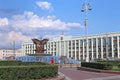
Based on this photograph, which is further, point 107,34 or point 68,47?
point 68,47

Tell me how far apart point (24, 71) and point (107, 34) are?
111 meters

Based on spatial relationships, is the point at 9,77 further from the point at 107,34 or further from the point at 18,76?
the point at 107,34

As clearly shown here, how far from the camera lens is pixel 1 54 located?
552 feet

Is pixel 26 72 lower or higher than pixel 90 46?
lower

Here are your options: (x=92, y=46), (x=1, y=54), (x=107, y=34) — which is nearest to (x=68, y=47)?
(x=92, y=46)

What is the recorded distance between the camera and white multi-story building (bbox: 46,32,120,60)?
12388cm

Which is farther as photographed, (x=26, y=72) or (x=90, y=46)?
(x=90, y=46)

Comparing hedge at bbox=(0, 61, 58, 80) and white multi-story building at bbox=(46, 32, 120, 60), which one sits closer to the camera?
hedge at bbox=(0, 61, 58, 80)

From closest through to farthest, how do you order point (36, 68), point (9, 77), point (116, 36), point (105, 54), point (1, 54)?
point (9, 77), point (36, 68), point (116, 36), point (105, 54), point (1, 54)

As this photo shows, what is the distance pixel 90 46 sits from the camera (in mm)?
137500

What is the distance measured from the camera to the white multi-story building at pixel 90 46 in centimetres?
12388

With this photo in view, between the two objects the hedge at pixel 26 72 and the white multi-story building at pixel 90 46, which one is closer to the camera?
the hedge at pixel 26 72

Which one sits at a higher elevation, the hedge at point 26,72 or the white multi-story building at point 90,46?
the white multi-story building at point 90,46

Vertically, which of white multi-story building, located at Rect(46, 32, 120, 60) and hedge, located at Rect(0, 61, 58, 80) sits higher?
white multi-story building, located at Rect(46, 32, 120, 60)
